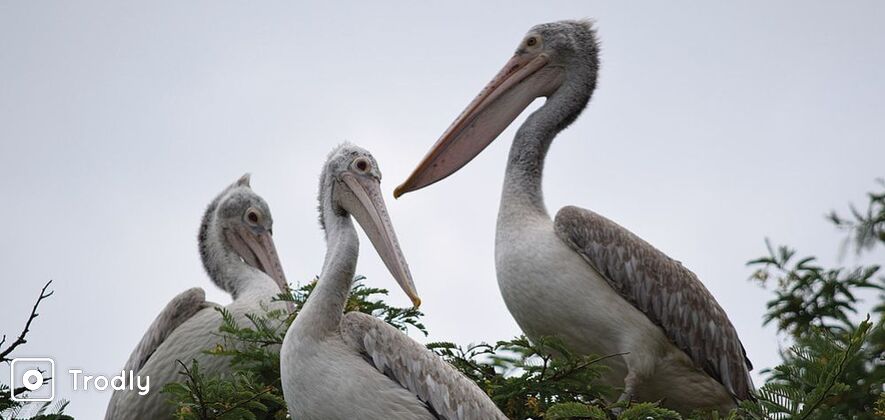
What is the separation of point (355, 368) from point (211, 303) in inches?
112

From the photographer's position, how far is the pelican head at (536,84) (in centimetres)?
816

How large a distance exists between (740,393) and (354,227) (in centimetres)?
273

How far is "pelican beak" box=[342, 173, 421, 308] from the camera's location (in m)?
6.09

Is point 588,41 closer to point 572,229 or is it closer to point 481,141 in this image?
point 481,141

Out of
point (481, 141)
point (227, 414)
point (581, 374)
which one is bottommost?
point (227, 414)

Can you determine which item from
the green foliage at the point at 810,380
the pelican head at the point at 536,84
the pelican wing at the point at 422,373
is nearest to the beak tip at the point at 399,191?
the pelican head at the point at 536,84

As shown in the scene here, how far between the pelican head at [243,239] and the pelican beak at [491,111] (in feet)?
6.39

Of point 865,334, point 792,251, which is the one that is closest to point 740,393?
point 792,251

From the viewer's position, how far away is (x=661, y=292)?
23.8 feet

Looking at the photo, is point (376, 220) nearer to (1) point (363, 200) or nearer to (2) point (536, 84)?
(1) point (363, 200)

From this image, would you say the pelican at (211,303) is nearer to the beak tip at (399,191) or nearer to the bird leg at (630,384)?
the beak tip at (399,191)

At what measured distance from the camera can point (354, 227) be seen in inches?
244

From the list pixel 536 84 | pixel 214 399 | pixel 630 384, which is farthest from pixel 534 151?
pixel 214 399

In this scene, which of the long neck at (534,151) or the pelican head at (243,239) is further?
the pelican head at (243,239)
